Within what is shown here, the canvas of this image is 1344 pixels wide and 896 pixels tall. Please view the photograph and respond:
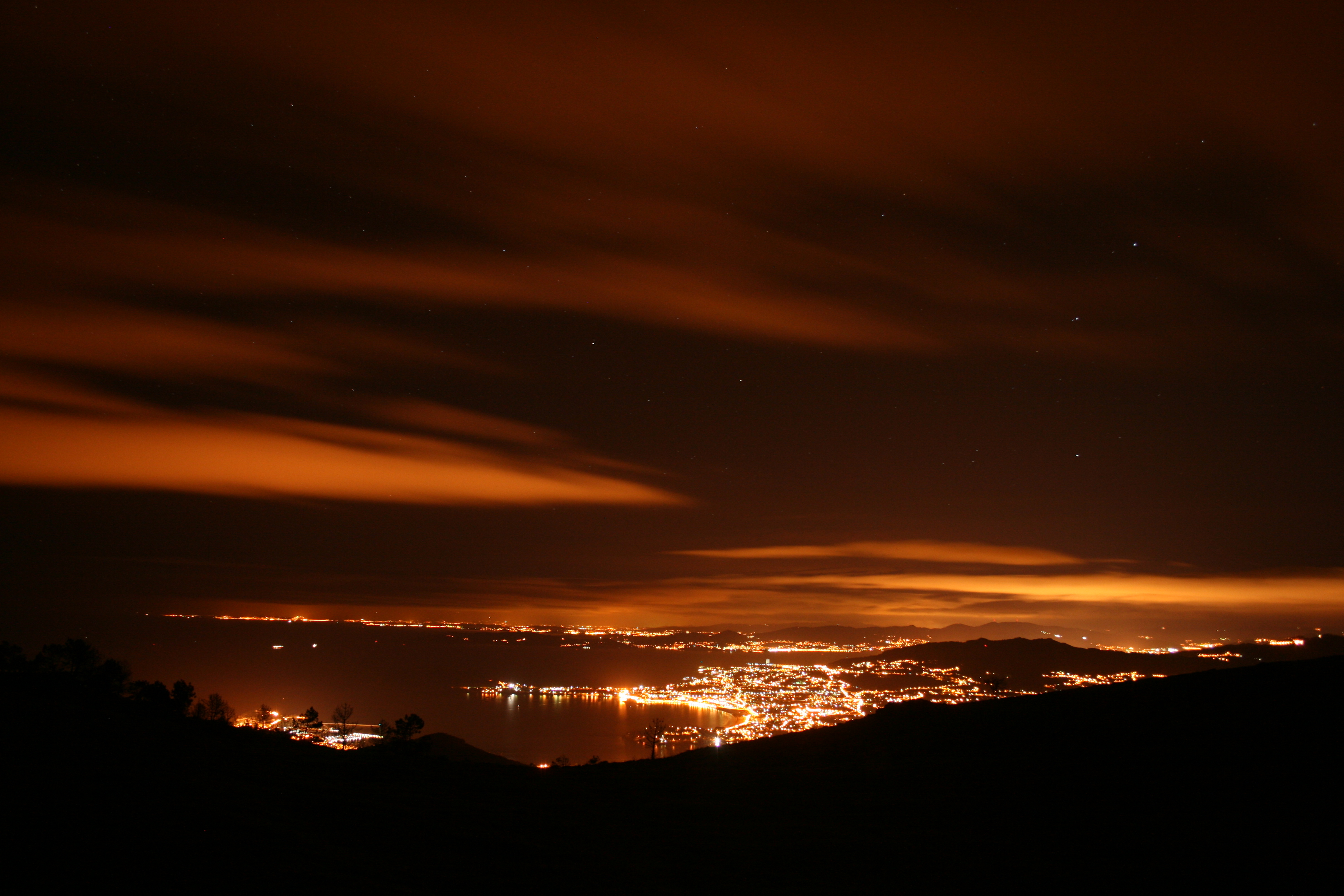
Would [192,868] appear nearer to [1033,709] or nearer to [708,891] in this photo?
[708,891]

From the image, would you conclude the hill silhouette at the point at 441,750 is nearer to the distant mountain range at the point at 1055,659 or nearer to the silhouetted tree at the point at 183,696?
the silhouetted tree at the point at 183,696

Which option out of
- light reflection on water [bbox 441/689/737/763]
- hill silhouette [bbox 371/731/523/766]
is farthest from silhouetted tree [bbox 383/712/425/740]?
light reflection on water [bbox 441/689/737/763]

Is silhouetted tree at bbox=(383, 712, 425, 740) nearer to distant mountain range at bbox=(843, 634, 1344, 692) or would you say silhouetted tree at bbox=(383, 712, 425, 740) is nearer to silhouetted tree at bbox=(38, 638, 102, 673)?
silhouetted tree at bbox=(38, 638, 102, 673)

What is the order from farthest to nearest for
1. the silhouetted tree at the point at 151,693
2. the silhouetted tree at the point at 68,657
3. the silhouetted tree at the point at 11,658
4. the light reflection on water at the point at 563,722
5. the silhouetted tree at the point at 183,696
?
the light reflection on water at the point at 563,722
the silhouetted tree at the point at 68,657
the silhouetted tree at the point at 11,658
the silhouetted tree at the point at 183,696
the silhouetted tree at the point at 151,693

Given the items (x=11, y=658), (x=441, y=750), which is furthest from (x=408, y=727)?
(x=11, y=658)

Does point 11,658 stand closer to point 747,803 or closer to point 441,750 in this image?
point 441,750

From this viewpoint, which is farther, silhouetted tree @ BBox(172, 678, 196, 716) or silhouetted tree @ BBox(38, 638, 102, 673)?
silhouetted tree @ BBox(38, 638, 102, 673)

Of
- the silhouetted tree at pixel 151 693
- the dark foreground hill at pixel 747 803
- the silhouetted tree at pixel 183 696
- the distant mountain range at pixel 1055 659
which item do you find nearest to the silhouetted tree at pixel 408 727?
the silhouetted tree at pixel 183 696

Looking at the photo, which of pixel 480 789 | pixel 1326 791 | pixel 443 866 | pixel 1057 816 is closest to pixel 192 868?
pixel 443 866
